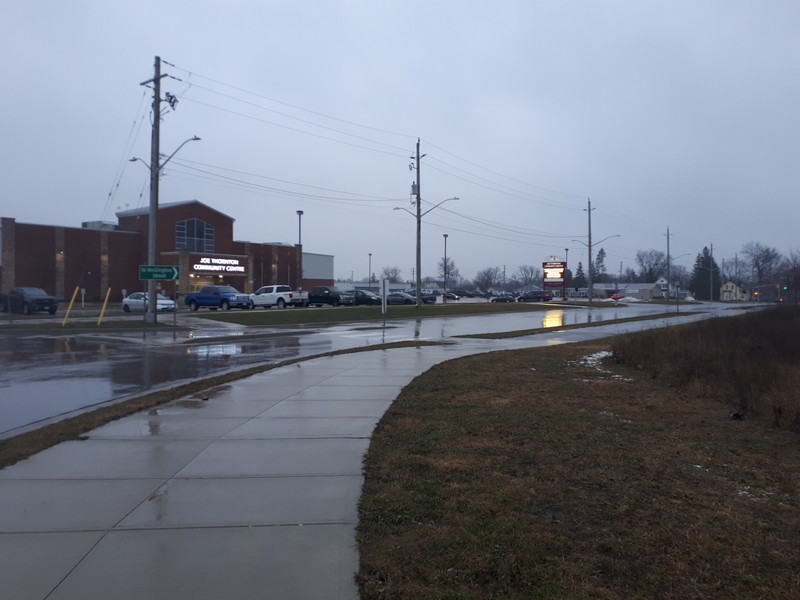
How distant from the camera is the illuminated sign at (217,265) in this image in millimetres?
69688

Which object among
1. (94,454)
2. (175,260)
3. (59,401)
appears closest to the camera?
(94,454)

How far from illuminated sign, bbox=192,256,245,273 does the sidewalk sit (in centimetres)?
6211

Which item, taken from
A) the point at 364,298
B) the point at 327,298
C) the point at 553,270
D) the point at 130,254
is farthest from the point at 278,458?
the point at 553,270

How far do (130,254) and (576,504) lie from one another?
71381mm

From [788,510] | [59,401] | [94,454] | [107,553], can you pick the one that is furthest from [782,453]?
[59,401]

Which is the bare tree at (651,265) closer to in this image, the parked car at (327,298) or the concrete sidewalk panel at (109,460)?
the parked car at (327,298)

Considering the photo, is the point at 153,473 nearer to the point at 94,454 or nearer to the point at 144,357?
the point at 94,454

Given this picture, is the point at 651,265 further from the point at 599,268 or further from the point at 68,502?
the point at 68,502

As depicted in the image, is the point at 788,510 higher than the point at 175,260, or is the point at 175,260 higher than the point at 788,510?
the point at 175,260

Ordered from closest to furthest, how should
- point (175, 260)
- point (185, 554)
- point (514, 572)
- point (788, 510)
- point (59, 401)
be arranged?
point (514, 572), point (185, 554), point (788, 510), point (59, 401), point (175, 260)

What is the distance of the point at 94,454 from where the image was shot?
760 cm

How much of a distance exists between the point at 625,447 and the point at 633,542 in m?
3.06

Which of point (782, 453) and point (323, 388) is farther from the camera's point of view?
point (323, 388)

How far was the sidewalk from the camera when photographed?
14.2 ft
